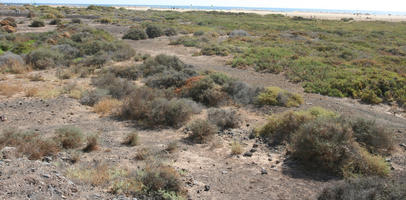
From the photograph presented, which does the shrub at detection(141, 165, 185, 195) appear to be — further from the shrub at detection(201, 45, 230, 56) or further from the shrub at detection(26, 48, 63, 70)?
the shrub at detection(201, 45, 230, 56)

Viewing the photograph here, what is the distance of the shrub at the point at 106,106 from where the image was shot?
9.33 meters

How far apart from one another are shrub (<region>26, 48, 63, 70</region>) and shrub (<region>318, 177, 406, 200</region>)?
14706 millimetres

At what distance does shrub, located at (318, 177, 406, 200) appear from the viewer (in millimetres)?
4332

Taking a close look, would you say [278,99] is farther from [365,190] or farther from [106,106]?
A: [365,190]

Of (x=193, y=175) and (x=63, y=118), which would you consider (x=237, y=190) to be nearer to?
(x=193, y=175)

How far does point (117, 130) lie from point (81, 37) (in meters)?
17.0

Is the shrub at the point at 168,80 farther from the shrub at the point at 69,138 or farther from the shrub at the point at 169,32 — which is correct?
the shrub at the point at 169,32

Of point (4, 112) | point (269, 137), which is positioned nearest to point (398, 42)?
point (269, 137)

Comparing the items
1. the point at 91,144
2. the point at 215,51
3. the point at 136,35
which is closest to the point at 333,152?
the point at 91,144

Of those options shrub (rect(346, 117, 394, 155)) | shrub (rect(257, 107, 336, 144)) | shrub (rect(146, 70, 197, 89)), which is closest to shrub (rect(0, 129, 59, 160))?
shrub (rect(257, 107, 336, 144))

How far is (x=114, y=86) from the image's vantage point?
11281 millimetres

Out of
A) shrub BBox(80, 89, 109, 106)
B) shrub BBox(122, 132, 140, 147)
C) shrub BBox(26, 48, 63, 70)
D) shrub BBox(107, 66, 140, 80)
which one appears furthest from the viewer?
shrub BBox(26, 48, 63, 70)

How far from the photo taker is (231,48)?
22.8 metres

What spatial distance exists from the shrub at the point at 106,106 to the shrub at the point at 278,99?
5.08m
